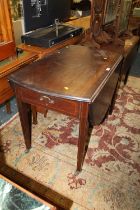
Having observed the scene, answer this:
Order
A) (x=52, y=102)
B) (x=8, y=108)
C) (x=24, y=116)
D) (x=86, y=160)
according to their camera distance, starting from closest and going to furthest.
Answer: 1. (x=52, y=102)
2. (x=24, y=116)
3. (x=86, y=160)
4. (x=8, y=108)

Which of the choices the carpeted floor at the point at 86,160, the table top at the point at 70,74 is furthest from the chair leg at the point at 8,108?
the table top at the point at 70,74

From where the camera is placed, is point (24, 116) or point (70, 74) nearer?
point (70, 74)

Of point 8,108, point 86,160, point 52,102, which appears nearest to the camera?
point 52,102

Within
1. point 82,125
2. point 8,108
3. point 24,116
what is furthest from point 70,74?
point 8,108

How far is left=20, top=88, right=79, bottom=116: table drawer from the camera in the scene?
1073 millimetres

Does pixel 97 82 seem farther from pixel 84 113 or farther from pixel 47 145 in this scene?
pixel 47 145

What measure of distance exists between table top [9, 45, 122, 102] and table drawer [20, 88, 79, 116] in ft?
0.18

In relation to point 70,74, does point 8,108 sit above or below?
below

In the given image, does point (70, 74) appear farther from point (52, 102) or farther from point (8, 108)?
point (8, 108)

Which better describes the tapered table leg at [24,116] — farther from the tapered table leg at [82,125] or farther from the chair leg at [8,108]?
the chair leg at [8,108]

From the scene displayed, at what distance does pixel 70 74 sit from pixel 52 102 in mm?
229

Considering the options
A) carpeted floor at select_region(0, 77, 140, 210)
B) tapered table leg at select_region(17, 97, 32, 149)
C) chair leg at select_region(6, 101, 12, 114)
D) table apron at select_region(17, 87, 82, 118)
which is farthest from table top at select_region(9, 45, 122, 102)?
chair leg at select_region(6, 101, 12, 114)

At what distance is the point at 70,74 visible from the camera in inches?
47.6

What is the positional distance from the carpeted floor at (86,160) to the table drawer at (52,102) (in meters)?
0.57
